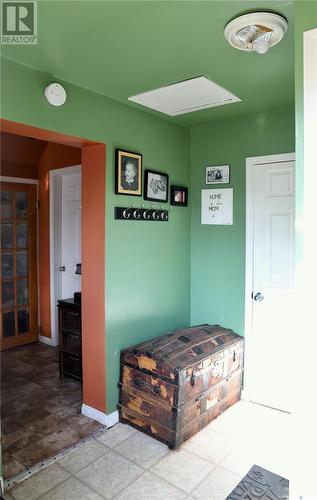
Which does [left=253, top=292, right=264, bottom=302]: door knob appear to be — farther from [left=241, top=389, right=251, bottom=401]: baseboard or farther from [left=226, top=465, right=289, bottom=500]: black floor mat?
[left=226, top=465, right=289, bottom=500]: black floor mat

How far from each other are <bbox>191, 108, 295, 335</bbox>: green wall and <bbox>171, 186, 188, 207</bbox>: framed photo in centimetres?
12

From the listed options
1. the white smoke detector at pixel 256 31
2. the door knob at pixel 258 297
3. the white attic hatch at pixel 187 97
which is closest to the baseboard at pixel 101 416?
the door knob at pixel 258 297

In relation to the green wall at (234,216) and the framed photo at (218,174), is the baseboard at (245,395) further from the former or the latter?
the framed photo at (218,174)

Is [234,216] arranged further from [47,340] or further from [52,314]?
[47,340]

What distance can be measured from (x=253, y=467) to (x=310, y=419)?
1.18 m

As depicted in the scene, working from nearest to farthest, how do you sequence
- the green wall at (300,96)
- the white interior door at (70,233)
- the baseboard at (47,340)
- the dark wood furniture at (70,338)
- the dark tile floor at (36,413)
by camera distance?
the green wall at (300,96)
the dark tile floor at (36,413)
the dark wood furniture at (70,338)
the white interior door at (70,233)
the baseboard at (47,340)

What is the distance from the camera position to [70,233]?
166 inches

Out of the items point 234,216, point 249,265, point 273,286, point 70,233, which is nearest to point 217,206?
point 234,216

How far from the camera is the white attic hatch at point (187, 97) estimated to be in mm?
2424

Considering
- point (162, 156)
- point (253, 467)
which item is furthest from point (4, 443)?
point (162, 156)

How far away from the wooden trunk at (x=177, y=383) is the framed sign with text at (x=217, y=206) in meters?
1.05

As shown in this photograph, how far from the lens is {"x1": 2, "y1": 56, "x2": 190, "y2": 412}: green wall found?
2.21 meters

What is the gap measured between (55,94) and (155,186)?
3.71 feet

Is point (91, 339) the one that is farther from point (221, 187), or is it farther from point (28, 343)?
point (28, 343)
